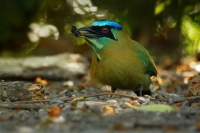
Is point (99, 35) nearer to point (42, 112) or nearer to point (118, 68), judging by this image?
point (118, 68)

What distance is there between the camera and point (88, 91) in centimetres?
735

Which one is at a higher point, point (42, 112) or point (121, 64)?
point (121, 64)

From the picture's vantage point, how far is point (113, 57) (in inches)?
237

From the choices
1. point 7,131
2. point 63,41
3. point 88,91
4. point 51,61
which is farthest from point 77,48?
point 7,131

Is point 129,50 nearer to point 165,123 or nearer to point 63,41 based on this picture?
point 165,123

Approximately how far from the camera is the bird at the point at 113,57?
6031mm

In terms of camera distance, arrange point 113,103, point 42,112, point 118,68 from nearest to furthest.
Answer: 1. point 42,112
2. point 113,103
3. point 118,68

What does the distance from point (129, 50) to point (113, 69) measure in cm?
31

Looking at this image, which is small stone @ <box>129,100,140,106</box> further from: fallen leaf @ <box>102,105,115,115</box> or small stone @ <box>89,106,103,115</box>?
small stone @ <box>89,106,103,115</box>

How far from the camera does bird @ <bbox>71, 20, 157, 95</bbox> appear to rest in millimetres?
6031

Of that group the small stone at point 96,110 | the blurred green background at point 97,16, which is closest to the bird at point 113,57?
the blurred green background at point 97,16

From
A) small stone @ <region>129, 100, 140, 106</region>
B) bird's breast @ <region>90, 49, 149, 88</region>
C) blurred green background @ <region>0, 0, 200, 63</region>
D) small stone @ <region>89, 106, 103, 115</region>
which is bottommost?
small stone @ <region>89, 106, 103, 115</region>

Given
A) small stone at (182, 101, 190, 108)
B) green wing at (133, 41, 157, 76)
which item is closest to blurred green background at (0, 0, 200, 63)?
green wing at (133, 41, 157, 76)

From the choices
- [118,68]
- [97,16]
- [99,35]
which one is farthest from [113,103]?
[97,16]
